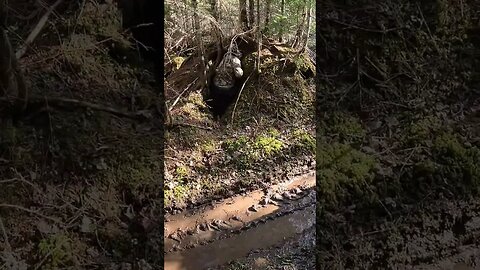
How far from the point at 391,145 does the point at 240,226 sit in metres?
0.73

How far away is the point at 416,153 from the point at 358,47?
1.65 feet

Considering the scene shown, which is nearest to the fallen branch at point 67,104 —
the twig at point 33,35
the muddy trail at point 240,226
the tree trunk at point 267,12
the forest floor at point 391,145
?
the twig at point 33,35

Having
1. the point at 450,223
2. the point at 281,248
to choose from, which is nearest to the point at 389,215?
the point at 450,223

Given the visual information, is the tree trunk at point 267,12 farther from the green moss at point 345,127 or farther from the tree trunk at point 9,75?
the tree trunk at point 9,75

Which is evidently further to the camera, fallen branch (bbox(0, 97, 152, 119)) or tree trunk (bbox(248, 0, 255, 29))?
tree trunk (bbox(248, 0, 255, 29))

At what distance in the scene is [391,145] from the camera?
2.37 m

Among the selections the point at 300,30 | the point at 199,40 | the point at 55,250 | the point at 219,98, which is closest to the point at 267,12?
the point at 300,30

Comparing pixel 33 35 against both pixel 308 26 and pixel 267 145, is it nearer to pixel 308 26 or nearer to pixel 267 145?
pixel 267 145

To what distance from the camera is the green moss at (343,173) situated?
2330 mm

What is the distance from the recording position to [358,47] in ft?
7.73

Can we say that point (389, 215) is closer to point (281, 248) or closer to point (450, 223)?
point (450, 223)

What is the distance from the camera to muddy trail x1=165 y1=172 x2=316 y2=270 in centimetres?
239

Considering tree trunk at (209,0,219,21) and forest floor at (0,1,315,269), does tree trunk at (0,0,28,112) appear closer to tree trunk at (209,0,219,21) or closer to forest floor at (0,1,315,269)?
forest floor at (0,1,315,269)

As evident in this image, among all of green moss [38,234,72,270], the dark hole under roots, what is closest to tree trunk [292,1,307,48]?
the dark hole under roots
